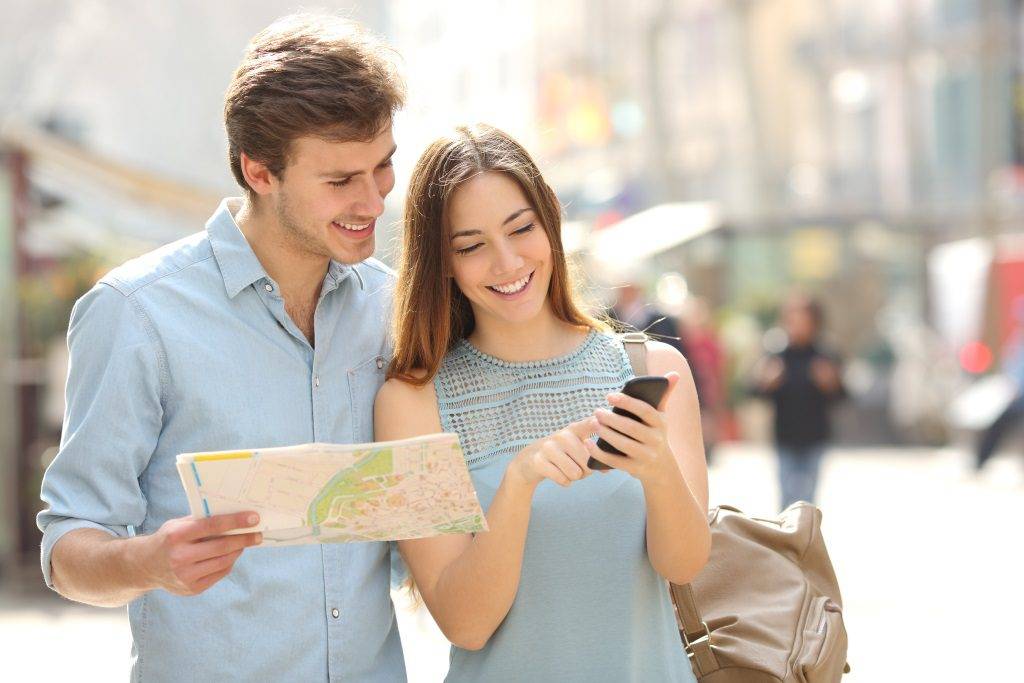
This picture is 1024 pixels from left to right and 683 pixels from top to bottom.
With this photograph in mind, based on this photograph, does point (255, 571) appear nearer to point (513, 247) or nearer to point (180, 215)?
point (513, 247)

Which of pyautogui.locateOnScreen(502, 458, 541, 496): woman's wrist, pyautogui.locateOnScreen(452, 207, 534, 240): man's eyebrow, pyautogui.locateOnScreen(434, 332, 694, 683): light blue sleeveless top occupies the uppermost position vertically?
pyautogui.locateOnScreen(452, 207, 534, 240): man's eyebrow

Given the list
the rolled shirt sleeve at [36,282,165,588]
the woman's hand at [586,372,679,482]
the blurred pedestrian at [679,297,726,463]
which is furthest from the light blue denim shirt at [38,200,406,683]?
the blurred pedestrian at [679,297,726,463]

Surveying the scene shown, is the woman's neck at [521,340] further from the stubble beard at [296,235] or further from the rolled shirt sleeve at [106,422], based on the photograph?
the rolled shirt sleeve at [106,422]

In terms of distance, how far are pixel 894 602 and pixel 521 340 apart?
6708 mm

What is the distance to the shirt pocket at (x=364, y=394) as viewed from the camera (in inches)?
122

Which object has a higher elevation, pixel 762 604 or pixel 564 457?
pixel 564 457

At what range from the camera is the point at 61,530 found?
277 centimetres

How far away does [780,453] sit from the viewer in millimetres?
11031

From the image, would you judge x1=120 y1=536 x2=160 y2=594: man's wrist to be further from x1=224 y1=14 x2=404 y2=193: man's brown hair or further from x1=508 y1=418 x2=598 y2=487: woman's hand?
x1=224 y1=14 x2=404 y2=193: man's brown hair

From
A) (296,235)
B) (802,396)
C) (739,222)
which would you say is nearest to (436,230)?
(296,235)

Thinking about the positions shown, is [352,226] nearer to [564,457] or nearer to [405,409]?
[405,409]

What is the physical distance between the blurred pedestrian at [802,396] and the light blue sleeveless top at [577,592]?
7.92 metres

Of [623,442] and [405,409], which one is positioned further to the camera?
[405,409]

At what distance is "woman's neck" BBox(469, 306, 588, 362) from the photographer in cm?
330
